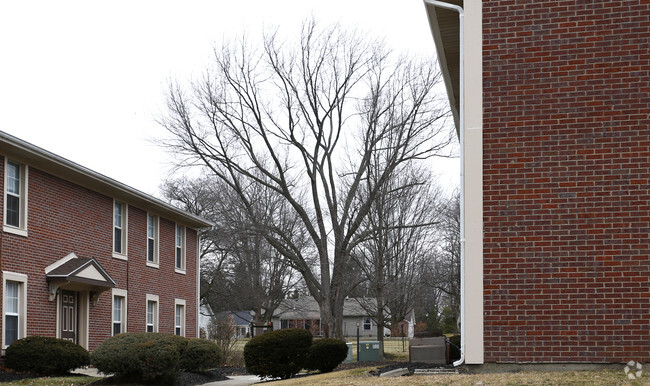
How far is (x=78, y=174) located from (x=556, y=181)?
51.8 ft

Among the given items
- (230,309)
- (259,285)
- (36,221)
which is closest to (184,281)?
(36,221)

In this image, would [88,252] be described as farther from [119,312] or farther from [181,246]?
[181,246]

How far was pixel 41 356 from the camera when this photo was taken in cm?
1988

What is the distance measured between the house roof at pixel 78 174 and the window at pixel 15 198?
30 centimetres

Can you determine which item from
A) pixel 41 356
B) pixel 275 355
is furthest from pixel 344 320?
pixel 41 356

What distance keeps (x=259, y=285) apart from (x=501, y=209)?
4395 cm

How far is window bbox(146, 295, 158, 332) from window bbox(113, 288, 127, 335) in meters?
1.86

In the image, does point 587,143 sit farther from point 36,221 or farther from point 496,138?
point 36,221

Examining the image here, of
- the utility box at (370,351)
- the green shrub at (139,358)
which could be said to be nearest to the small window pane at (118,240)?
the green shrub at (139,358)

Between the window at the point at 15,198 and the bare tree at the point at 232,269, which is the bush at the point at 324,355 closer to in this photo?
the window at the point at 15,198

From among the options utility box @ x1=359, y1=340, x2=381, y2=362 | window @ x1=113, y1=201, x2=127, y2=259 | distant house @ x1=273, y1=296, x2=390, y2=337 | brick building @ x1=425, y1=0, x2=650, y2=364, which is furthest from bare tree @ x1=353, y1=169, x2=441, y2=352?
distant house @ x1=273, y1=296, x2=390, y2=337

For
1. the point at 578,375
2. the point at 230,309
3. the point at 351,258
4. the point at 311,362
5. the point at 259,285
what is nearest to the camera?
the point at 578,375

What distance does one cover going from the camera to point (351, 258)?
37000mm

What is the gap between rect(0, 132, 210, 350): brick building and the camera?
21.0 metres
